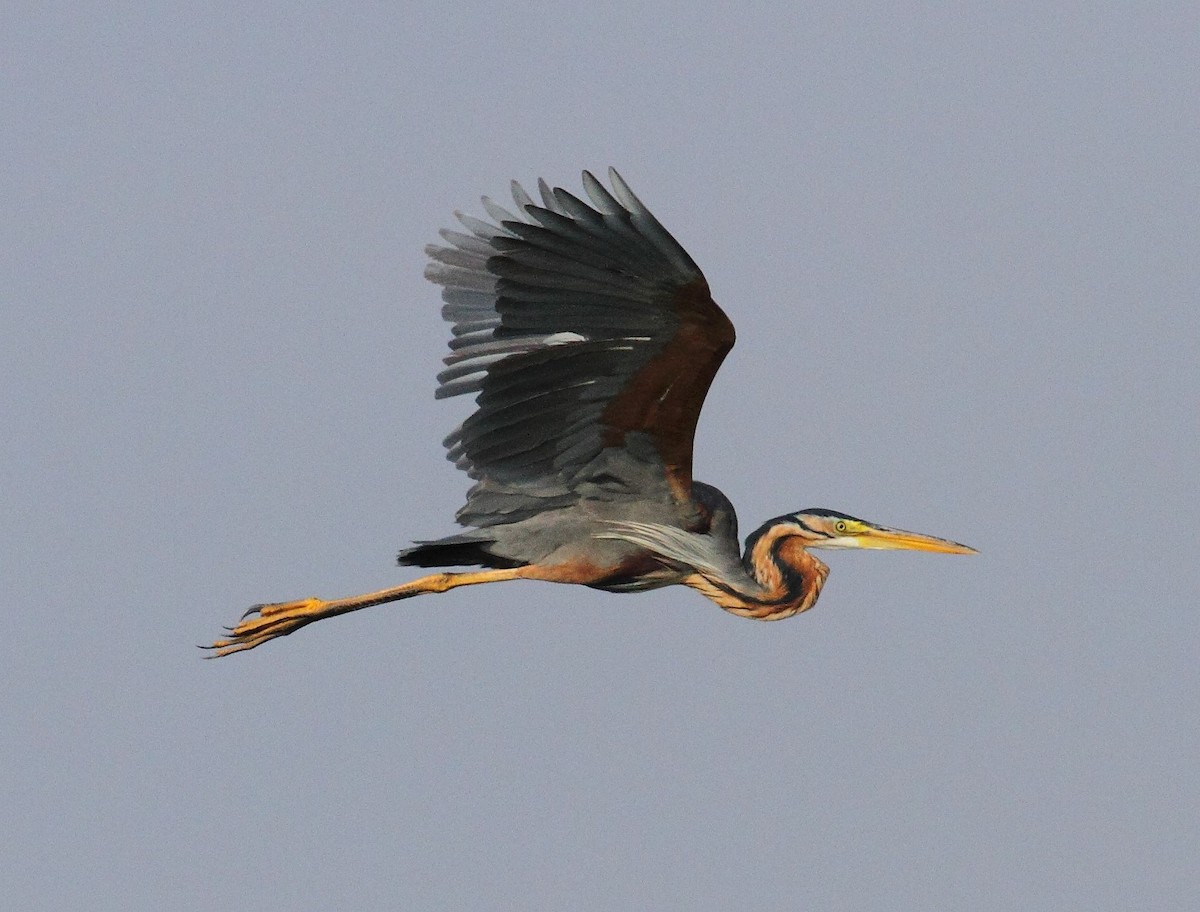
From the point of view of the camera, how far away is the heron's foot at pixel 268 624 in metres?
10.6

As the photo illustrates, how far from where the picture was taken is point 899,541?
10.9m

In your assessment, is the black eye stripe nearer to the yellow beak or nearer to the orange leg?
the yellow beak

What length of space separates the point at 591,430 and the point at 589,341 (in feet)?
2.17

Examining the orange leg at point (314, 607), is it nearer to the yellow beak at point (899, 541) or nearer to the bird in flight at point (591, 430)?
the bird in flight at point (591, 430)

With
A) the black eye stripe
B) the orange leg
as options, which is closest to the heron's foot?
the orange leg

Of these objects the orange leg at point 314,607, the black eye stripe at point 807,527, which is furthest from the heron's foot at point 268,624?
the black eye stripe at point 807,527

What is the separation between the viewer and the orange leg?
1043 cm

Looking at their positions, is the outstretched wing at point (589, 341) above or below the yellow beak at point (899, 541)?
above

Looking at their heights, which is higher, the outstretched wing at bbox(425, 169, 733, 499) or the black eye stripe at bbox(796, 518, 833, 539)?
the outstretched wing at bbox(425, 169, 733, 499)

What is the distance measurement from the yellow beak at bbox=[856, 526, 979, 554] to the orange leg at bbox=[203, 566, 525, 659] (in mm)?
1933

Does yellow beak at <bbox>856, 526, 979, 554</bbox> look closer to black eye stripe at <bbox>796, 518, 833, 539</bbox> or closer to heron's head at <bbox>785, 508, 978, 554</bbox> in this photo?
heron's head at <bbox>785, 508, 978, 554</bbox>

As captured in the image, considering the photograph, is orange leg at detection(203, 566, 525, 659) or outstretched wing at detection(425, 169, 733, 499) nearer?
Result: outstretched wing at detection(425, 169, 733, 499)

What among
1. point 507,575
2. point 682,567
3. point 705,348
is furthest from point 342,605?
point 705,348

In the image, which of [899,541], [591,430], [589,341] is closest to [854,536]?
[899,541]
